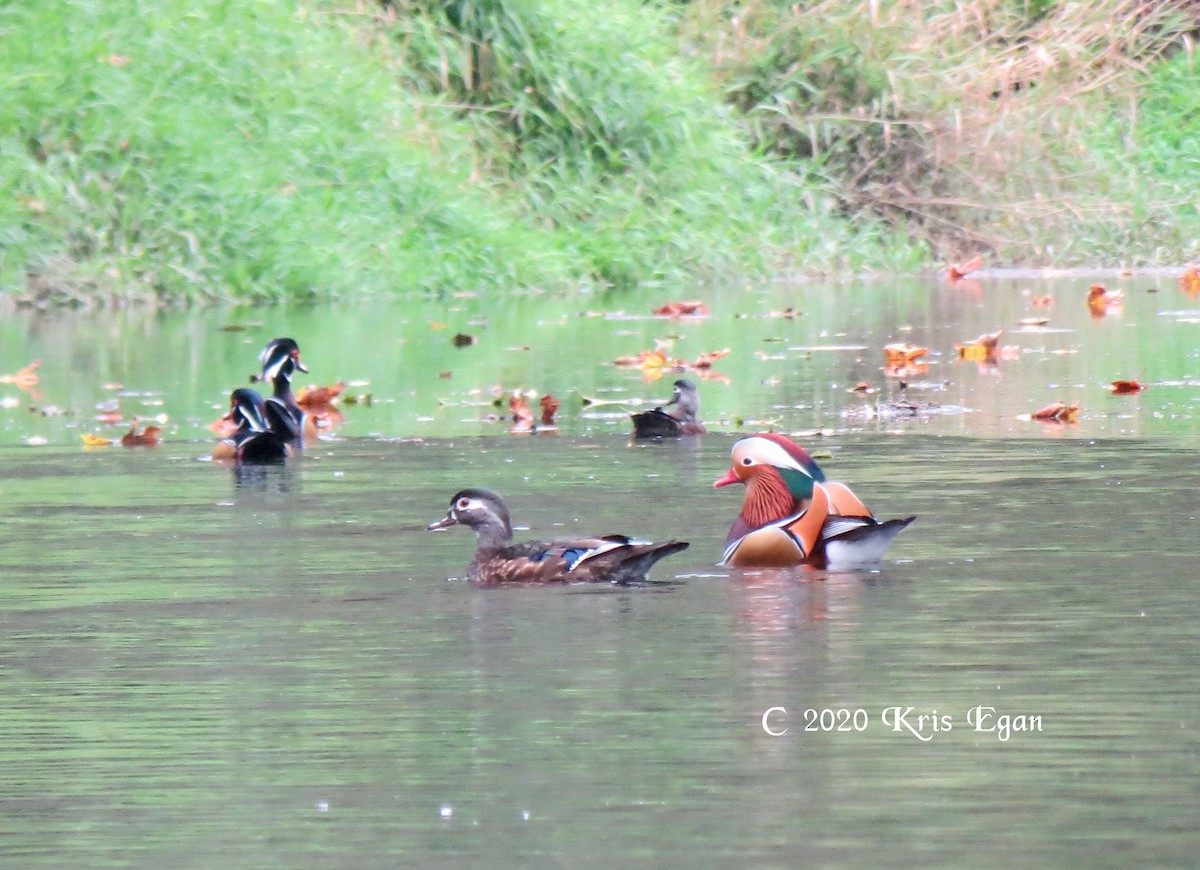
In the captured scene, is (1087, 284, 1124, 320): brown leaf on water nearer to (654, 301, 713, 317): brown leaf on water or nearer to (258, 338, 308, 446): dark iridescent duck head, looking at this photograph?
(654, 301, 713, 317): brown leaf on water

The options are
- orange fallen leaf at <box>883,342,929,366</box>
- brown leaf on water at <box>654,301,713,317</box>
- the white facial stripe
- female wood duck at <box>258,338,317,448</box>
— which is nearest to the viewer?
the white facial stripe

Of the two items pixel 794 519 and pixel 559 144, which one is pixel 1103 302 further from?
pixel 794 519

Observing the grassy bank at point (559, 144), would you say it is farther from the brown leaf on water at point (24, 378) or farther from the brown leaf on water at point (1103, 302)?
the brown leaf on water at point (24, 378)

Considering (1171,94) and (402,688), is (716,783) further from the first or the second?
(1171,94)

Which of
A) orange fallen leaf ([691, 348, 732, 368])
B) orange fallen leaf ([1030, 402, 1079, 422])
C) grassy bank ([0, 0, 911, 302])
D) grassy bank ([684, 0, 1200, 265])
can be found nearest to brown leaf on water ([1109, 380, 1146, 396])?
orange fallen leaf ([1030, 402, 1079, 422])

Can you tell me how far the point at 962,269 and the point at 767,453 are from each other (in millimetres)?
18467

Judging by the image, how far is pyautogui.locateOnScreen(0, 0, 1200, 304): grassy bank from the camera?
2105 centimetres

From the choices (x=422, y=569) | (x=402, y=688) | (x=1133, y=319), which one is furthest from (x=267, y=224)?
(x=402, y=688)

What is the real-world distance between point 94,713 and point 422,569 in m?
2.09

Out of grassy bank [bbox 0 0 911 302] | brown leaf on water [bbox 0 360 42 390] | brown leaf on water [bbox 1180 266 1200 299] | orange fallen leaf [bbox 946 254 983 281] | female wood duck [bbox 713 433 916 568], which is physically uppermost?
grassy bank [bbox 0 0 911 302]

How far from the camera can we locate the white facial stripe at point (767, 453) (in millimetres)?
7227

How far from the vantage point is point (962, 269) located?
25.4m

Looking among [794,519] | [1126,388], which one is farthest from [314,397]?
[794,519]

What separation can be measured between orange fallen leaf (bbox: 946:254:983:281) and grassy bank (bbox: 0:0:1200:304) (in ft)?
1.98
